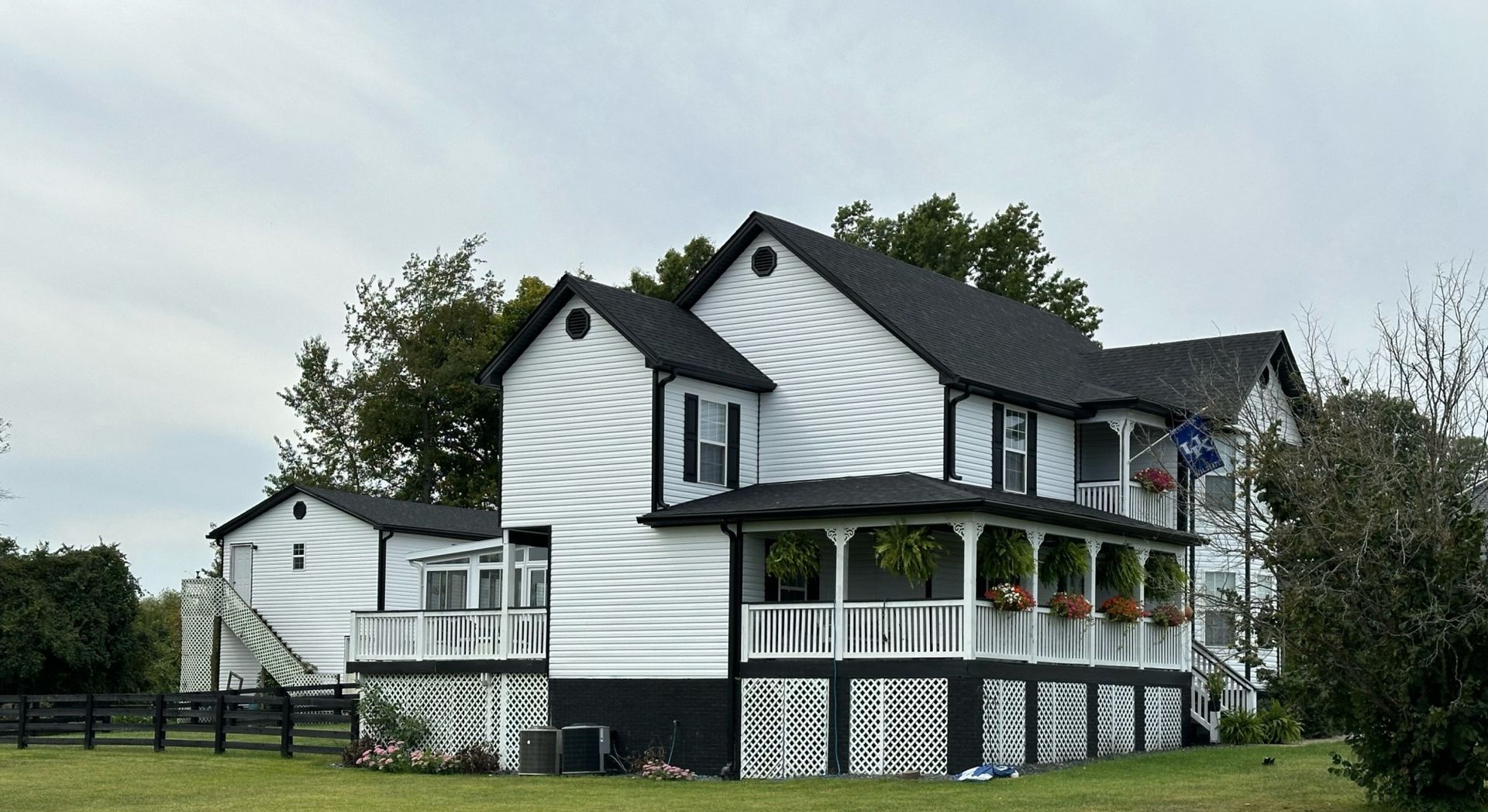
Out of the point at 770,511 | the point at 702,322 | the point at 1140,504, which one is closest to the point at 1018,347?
the point at 1140,504

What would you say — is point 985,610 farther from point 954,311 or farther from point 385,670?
point 385,670

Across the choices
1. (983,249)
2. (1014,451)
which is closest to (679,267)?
(983,249)

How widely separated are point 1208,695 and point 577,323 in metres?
13.9

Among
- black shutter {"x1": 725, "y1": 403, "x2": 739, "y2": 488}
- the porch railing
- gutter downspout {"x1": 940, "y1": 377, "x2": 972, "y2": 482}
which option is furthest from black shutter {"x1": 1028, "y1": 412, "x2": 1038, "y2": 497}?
the porch railing

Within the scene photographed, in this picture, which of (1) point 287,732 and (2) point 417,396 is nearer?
(1) point 287,732

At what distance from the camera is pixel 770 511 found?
27531 mm

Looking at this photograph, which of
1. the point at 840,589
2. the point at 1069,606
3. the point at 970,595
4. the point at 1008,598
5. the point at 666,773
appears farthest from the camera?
the point at 1069,606

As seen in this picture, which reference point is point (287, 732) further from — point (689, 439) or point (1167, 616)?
point (1167, 616)

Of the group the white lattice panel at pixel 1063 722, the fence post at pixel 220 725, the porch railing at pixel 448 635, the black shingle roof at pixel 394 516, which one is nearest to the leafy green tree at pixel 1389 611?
the white lattice panel at pixel 1063 722

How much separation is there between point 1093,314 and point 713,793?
126ft

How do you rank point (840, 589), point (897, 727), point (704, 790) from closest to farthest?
point (704, 790), point (897, 727), point (840, 589)

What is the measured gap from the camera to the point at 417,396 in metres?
66.5

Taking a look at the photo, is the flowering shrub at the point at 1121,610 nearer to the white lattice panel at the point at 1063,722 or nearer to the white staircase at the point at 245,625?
the white lattice panel at the point at 1063,722

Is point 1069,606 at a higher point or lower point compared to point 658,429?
lower
